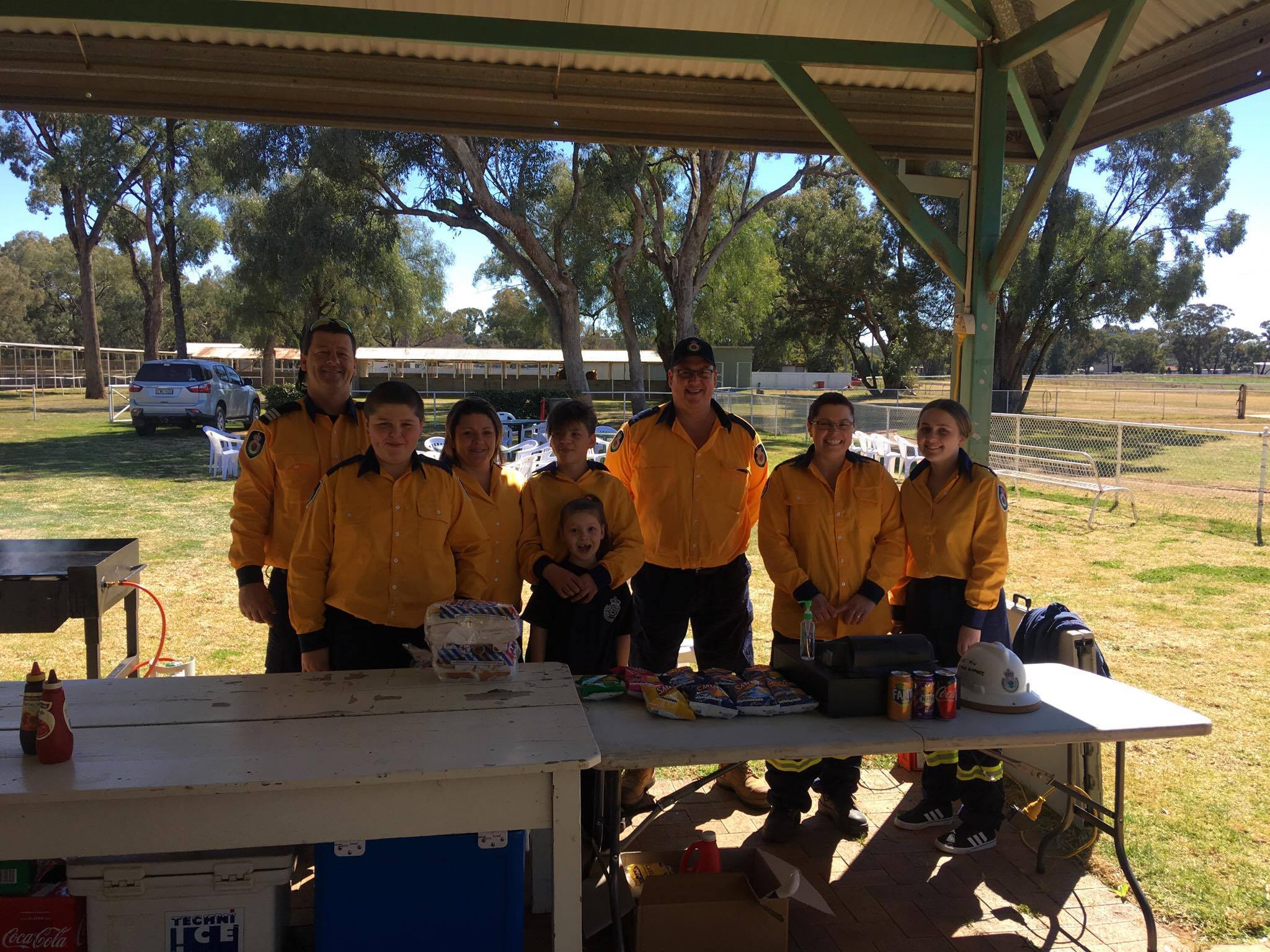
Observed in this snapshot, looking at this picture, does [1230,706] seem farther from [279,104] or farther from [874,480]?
[279,104]

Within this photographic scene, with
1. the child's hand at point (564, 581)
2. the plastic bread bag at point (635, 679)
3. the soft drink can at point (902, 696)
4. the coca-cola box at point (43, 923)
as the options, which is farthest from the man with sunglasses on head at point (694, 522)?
the coca-cola box at point (43, 923)

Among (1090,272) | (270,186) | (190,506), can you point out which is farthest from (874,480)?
(1090,272)

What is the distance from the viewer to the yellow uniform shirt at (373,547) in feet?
9.60

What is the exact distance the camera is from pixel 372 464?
2961 mm

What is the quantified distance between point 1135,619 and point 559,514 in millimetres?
5521

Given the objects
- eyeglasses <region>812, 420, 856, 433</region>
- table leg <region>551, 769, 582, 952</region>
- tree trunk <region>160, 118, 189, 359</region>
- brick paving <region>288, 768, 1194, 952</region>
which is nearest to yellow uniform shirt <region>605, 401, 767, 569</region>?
eyeglasses <region>812, 420, 856, 433</region>

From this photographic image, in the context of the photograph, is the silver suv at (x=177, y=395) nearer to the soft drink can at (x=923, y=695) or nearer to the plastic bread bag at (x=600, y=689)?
the plastic bread bag at (x=600, y=689)

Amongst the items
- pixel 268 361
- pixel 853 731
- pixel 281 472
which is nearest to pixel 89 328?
pixel 268 361

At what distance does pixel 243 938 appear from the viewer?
2.29 m

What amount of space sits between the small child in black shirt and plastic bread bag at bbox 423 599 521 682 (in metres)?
0.54

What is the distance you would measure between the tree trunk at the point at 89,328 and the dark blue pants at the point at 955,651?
3305 cm

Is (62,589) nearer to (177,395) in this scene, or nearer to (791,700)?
(791,700)

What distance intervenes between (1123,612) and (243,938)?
686 cm

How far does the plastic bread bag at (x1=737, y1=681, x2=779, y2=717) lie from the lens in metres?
2.68
